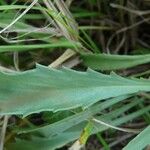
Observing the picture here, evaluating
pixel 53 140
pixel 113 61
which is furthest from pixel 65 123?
pixel 113 61

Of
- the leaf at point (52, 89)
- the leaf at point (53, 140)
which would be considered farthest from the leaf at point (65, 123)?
the leaf at point (52, 89)

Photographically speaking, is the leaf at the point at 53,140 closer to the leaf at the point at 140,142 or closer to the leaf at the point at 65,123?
the leaf at the point at 65,123

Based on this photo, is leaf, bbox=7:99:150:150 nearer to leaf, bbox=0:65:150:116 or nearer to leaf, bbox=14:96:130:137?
leaf, bbox=14:96:130:137

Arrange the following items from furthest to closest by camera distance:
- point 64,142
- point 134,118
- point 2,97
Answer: point 134,118, point 64,142, point 2,97

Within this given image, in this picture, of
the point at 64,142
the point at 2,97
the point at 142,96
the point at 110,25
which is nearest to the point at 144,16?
the point at 110,25

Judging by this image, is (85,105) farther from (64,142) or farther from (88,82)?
(64,142)

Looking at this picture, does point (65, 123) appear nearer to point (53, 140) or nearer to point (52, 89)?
point (53, 140)
